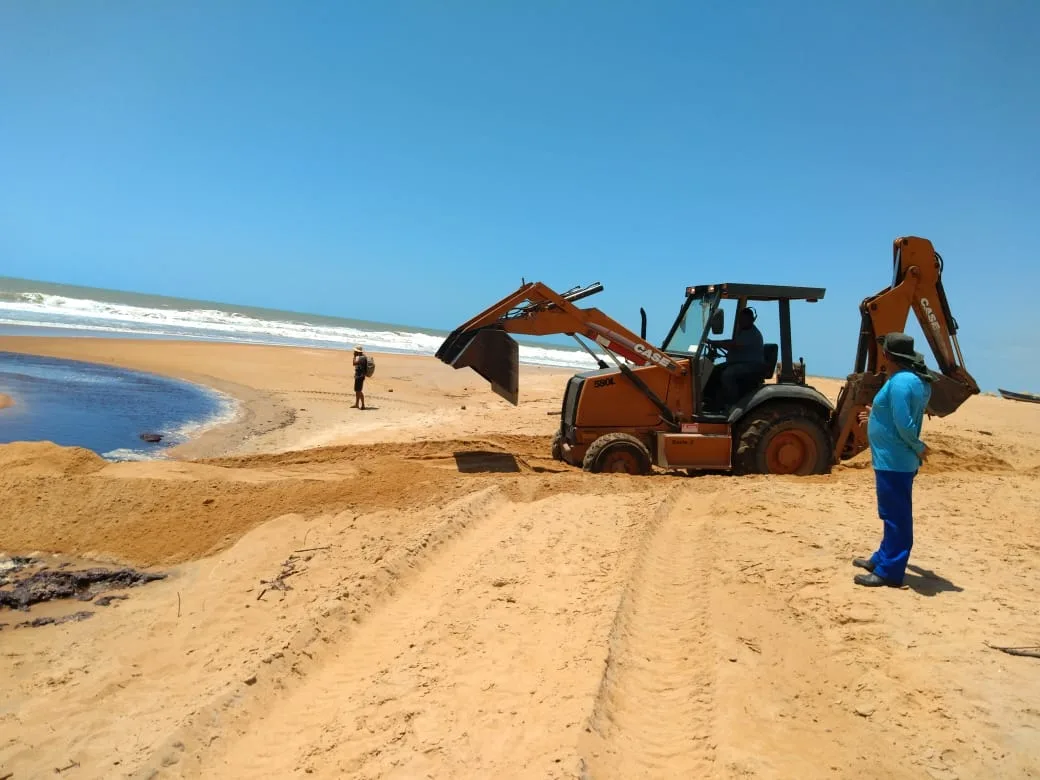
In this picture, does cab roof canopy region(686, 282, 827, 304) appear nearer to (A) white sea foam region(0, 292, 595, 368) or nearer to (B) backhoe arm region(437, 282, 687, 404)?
(B) backhoe arm region(437, 282, 687, 404)

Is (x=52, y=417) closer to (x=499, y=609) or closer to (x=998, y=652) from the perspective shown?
Result: (x=499, y=609)

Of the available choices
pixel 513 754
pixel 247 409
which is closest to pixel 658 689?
Result: pixel 513 754

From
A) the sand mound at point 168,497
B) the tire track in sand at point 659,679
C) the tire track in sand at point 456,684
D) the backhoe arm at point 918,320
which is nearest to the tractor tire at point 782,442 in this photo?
the backhoe arm at point 918,320

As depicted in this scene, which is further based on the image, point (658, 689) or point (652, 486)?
point (652, 486)

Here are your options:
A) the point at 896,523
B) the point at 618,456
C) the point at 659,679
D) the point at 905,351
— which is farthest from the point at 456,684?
the point at 618,456

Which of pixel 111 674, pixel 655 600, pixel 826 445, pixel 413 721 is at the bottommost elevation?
pixel 111 674

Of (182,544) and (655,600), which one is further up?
(655,600)

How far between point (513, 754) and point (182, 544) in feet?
16.1

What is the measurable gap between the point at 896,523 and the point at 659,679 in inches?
76.4

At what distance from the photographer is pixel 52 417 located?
508 inches

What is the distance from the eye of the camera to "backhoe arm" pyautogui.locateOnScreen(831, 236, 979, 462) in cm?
858

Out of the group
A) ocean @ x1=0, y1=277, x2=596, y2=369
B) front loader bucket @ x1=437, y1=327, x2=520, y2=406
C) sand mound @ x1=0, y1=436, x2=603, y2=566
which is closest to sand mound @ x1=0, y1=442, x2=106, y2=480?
sand mound @ x1=0, y1=436, x2=603, y2=566

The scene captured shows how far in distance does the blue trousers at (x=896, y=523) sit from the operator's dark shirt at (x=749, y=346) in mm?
4650

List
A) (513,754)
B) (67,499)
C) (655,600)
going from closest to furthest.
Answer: (513,754) < (655,600) < (67,499)
